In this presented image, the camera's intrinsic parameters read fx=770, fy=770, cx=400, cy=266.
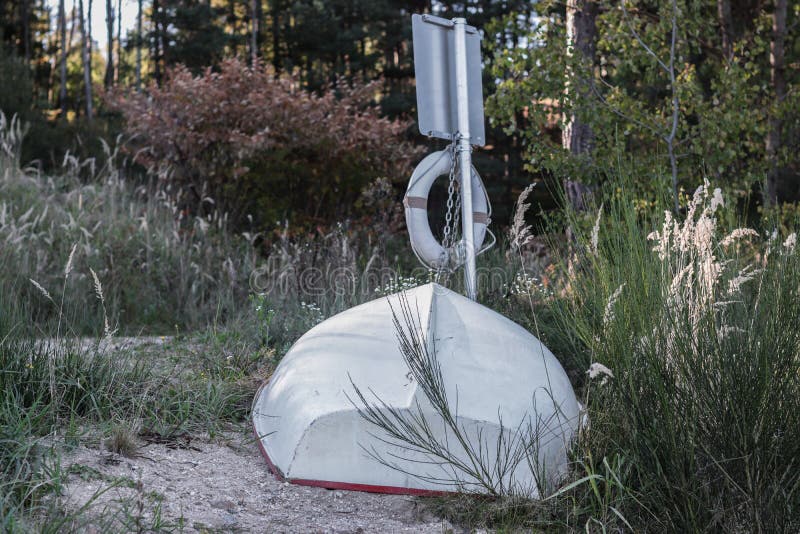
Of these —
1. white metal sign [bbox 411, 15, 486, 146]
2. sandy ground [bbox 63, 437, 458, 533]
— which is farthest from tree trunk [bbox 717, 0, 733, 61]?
sandy ground [bbox 63, 437, 458, 533]

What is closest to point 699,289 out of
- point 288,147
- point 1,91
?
point 288,147

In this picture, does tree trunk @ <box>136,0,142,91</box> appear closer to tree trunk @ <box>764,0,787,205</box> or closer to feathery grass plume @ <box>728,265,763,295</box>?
tree trunk @ <box>764,0,787,205</box>

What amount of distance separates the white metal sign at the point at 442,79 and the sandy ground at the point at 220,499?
1.96 m

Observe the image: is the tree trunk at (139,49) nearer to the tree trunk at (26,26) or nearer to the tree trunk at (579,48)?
the tree trunk at (26,26)

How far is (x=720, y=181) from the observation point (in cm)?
577

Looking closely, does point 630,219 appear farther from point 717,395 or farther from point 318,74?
point 318,74

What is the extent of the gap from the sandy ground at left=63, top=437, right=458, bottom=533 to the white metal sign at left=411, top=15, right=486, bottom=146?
1.96 metres

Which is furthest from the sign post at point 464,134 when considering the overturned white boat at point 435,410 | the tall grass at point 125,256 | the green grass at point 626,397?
the tall grass at point 125,256

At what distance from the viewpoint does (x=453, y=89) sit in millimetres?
4156

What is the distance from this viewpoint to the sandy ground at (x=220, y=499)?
2.65m

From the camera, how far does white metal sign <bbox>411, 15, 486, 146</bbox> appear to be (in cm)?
406

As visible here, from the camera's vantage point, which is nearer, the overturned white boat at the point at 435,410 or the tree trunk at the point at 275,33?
the overturned white boat at the point at 435,410

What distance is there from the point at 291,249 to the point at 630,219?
4.76 m

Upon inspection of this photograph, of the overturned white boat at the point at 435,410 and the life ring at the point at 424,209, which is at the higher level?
the life ring at the point at 424,209
